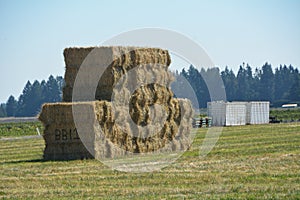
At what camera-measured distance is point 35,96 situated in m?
152

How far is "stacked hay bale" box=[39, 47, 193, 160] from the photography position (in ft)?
74.6

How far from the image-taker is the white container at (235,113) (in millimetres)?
51172

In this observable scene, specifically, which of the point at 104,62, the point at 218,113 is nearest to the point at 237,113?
the point at 218,113

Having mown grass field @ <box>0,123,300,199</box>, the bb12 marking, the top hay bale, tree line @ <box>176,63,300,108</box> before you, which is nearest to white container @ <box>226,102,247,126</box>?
the top hay bale

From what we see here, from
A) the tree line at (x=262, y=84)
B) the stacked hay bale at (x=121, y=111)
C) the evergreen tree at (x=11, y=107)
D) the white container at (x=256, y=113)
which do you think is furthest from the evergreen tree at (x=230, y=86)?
the stacked hay bale at (x=121, y=111)

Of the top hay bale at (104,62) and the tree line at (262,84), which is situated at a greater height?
the tree line at (262,84)

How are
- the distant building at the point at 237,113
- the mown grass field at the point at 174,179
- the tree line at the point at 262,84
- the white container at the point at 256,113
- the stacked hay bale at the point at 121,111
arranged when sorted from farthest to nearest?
the tree line at the point at 262,84 < the white container at the point at 256,113 < the distant building at the point at 237,113 < the stacked hay bale at the point at 121,111 < the mown grass field at the point at 174,179

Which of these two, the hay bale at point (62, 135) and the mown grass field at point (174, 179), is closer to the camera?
the mown grass field at point (174, 179)

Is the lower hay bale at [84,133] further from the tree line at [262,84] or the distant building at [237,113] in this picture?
the tree line at [262,84]

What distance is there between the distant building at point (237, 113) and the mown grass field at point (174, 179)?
28.4 metres

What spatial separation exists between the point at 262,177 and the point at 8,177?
626 centimetres

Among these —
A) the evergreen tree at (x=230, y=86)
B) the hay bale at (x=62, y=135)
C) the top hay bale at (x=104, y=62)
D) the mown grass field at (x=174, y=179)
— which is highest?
the evergreen tree at (x=230, y=86)

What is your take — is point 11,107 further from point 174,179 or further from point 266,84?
point 174,179

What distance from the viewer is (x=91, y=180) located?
1611 cm
